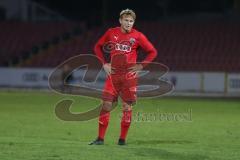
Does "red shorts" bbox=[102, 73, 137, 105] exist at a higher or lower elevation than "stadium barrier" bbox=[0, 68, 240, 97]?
higher

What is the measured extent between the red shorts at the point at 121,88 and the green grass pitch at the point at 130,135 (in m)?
0.83

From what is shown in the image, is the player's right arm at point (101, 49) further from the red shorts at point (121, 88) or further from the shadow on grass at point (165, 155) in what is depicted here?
the shadow on grass at point (165, 155)

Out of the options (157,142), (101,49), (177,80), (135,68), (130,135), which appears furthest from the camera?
(177,80)

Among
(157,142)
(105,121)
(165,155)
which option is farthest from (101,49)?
(165,155)

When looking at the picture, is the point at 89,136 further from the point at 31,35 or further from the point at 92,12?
the point at 92,12

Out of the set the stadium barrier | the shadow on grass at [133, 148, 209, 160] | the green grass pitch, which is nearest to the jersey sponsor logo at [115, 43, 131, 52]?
the green grass pitch

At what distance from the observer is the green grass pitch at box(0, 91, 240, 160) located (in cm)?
998

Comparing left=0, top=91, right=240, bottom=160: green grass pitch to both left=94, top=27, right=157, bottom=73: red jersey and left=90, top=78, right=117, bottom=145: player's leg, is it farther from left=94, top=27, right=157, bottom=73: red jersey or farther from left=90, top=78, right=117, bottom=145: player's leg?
left=94, top=27, right=157, bottom=73: red jersey

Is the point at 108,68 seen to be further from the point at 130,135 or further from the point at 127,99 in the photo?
the point at 130,135

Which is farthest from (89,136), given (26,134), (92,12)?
(92,12)

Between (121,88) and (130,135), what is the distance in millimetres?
2718

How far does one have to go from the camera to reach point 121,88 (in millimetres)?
11500

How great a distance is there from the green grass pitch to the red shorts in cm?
83

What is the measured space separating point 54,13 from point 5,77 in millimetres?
10684
